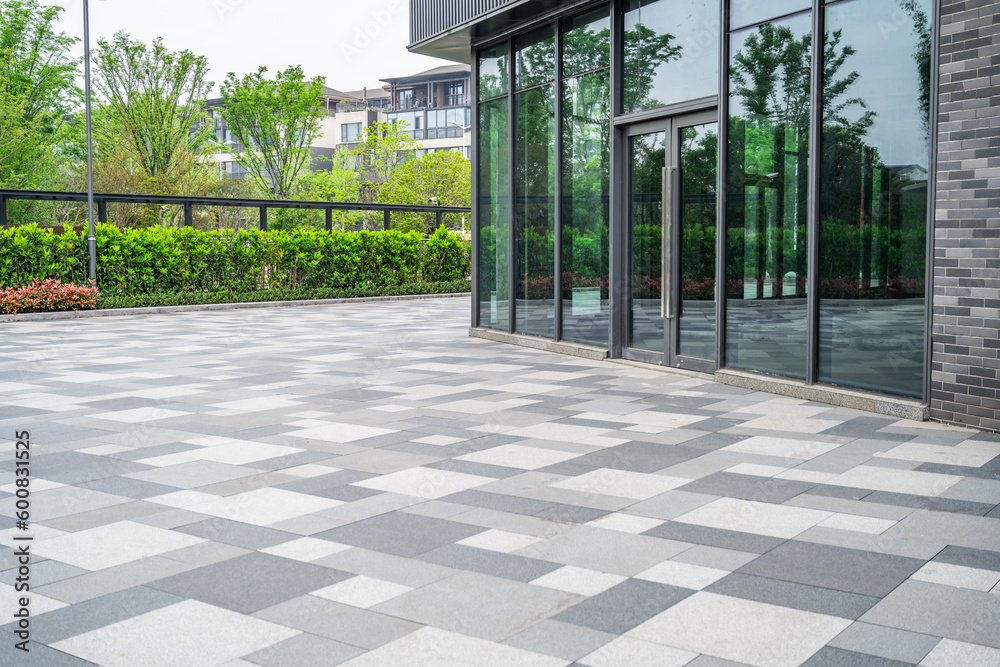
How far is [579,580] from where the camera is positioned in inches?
168

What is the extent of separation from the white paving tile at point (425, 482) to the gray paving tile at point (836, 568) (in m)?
2.03

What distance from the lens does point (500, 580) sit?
4.27 m

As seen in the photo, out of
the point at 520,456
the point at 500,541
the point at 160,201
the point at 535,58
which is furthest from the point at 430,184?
the point at 500,541

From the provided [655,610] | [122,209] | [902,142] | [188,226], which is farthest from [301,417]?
[122,209]

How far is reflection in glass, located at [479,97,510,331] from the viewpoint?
14.5m

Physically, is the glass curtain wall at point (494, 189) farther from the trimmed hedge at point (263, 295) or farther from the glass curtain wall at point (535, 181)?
the trimmed hedge at point (263, 295)

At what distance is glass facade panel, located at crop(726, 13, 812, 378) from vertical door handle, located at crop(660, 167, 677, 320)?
3.35 feet

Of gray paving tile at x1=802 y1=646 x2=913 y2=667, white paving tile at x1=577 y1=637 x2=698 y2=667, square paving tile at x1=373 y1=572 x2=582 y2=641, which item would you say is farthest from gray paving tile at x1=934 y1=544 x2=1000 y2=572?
square paving tile at x1=373 y1=572 x2=582 y2=641

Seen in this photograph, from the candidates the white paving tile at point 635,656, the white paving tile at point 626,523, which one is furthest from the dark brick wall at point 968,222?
the white paving tile at point 635,656

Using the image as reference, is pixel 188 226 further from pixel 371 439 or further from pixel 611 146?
pixel 371 439

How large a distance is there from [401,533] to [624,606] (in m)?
1.45

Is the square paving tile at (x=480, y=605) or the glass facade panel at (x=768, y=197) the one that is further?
the glass facade panel at (x=768, y=197)

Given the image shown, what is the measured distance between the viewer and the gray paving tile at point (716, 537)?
15.5ft

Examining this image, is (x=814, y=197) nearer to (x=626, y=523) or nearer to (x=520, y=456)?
Result: (x=520, y=456)
